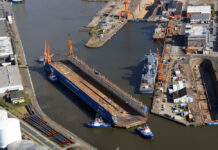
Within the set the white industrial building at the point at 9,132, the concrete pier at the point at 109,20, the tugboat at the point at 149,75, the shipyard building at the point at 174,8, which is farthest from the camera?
the shipyard building at the point at 174,8

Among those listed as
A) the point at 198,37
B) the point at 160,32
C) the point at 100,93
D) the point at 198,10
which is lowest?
the point at 100,93

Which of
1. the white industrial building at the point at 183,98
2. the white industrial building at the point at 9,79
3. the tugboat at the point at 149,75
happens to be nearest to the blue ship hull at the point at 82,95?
the white industrial building at the point at 9,79

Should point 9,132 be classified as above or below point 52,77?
below

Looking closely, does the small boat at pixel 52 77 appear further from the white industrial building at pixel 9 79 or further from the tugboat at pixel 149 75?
the tugboat at pixel 149 75

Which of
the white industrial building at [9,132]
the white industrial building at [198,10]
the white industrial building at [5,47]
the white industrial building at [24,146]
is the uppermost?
the white industrial building at [198,10]

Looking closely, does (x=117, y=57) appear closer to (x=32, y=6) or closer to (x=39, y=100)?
(x=39, y=100)

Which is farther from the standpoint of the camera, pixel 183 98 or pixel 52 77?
pixel 52 77

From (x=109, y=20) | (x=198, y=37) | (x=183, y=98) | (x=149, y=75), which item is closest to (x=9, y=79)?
(x=149, y=75)

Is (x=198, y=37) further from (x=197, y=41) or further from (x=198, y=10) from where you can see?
(x=198, y=10)

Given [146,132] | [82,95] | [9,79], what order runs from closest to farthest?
A: [146,132] → [82,95] → [9,79]
